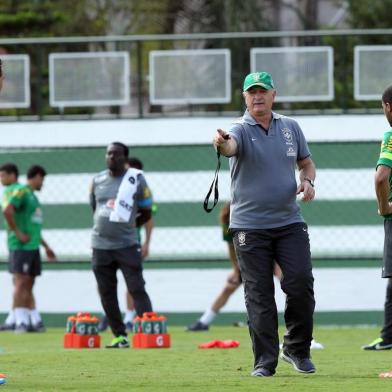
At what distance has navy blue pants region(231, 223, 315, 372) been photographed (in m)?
9.55

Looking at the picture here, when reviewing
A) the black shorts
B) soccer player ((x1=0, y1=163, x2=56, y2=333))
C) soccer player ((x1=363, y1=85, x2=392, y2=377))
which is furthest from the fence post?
soccer player ((x1=363, y1=85, x2=392, y2=377))

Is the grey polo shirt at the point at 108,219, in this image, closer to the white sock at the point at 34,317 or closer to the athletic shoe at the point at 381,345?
the athletic shoe at the point at 381,345

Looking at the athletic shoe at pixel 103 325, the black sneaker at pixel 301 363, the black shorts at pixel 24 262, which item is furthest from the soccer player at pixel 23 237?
the black sneaker at pixel 301 363

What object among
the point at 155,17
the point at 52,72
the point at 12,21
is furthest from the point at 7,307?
the point at 155,17

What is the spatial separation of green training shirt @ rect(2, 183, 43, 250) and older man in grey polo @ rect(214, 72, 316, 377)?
26.8 feet

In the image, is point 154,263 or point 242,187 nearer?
point 242,187

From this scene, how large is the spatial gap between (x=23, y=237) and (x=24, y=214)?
353 millimetres

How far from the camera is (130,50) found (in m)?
20.6

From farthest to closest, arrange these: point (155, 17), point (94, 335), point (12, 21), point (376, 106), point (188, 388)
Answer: point (155, 17), point (12, 21), point (376, 106), point (94, 335), point (188, 388)

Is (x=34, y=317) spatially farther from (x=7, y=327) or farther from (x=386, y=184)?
(x=386, y=184)

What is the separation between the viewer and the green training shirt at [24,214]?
57.2 feet

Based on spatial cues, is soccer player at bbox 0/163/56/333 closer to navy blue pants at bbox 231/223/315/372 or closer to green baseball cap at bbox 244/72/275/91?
navy blue pants at bbox 231/223/315/372

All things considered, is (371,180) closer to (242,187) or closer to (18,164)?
(18,164)

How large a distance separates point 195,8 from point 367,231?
16.9 metres
